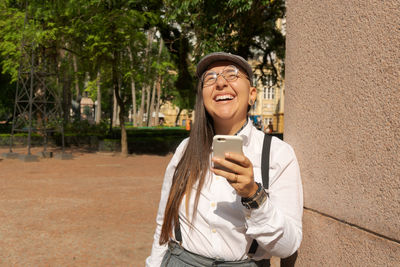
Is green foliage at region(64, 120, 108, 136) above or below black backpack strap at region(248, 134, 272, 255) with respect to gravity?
below

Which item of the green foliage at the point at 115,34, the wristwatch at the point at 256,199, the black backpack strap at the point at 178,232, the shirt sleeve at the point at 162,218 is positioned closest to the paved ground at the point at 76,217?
the shirt sleeve at the point at 162,218

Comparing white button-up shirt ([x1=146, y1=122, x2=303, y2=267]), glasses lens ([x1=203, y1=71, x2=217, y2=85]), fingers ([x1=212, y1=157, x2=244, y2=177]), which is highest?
glasses lens ([x1=203, y1=71, x2=217, y2=85])

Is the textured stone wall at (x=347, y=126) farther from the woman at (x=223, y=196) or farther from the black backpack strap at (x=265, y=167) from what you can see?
the black backpack strap at (x=265, y=167)

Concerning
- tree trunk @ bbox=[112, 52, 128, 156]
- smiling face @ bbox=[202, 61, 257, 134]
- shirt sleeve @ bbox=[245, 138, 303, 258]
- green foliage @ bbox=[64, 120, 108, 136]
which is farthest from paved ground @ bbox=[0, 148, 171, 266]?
green foliage @ bbox=[64, 120, 108, 136]

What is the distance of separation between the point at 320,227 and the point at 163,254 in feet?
2.86

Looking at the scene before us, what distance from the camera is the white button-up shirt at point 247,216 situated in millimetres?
1663

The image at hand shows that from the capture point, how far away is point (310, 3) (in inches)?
78.8

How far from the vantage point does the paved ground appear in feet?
15.6

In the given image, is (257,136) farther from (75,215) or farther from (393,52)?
(75,215)

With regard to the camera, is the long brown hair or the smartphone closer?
the smartphone

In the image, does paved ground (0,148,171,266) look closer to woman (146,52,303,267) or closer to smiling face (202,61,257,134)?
woman (146,52,303,267)

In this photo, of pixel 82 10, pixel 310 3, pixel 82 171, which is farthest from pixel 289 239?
pixel 82 10

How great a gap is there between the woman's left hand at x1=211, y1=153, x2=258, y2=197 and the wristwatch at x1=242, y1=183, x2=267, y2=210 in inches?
1.8

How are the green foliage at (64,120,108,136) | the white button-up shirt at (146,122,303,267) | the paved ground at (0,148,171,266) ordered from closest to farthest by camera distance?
the white button-up shirt at (146,122,303,267) < the paved ground at (0,148,171,266) < the green foliage at (64,120,108,136)
